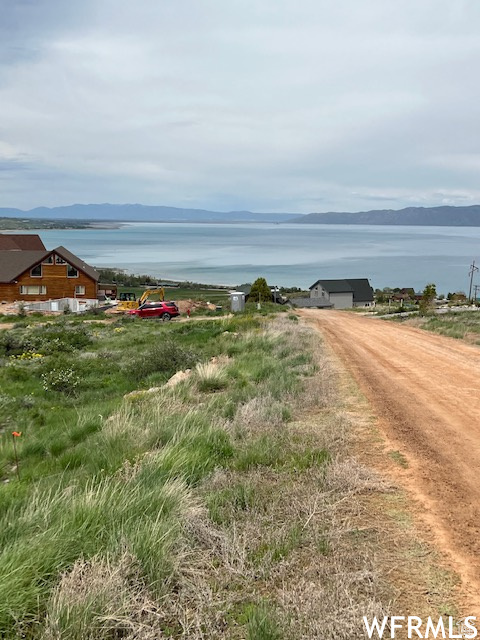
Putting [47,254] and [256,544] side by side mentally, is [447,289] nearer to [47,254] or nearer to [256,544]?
[47,254]

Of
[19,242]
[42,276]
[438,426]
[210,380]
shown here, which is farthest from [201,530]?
[19,242]

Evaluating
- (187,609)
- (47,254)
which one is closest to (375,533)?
(187,609)

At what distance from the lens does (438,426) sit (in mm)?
7344

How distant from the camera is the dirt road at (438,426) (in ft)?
14.0

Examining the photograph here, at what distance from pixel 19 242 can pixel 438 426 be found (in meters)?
68.1

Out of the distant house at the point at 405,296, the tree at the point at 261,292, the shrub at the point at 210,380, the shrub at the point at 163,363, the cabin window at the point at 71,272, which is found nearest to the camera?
the shrub at the point at 210,380

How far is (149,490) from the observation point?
4.50 meters

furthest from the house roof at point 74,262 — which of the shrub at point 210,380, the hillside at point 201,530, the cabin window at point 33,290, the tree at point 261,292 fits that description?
the hillside at point 201,530

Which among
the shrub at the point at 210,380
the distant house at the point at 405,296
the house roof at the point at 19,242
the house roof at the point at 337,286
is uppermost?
the house roof at the point at 19,242

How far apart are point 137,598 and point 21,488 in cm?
256
